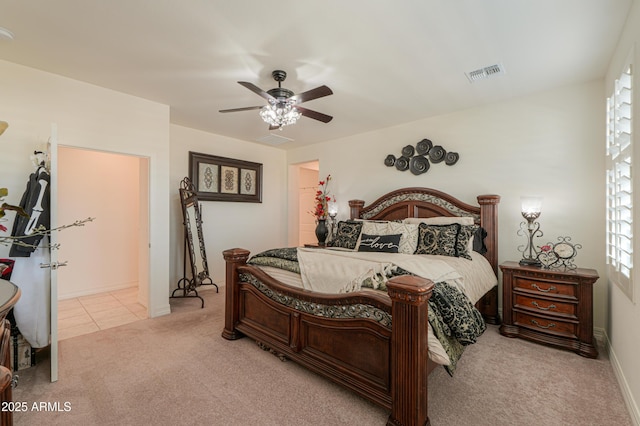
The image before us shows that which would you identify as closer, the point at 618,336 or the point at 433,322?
the point at 433,322

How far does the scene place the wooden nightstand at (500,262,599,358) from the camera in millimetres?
2641

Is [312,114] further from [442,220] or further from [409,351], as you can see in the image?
[409,351]

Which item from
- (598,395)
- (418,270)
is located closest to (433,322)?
(418,270)

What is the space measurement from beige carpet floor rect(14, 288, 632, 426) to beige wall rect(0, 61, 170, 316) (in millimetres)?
1236

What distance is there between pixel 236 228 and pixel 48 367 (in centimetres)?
315

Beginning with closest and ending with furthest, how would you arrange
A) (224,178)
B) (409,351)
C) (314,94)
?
(409,351) < (314,94) < (224,178)

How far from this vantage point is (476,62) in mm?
2684

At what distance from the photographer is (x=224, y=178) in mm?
5133

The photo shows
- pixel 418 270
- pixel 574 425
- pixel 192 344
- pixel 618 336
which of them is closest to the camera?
pixel 574 425

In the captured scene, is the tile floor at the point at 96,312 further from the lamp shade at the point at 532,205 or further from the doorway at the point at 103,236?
the lamp shade at the point at 532,205

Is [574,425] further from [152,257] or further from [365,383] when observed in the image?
[152,257]

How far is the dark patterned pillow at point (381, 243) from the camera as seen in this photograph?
337 cm

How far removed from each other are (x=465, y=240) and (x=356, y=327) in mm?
1922

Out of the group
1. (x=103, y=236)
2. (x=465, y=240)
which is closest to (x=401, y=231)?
(x=465, y=240)
